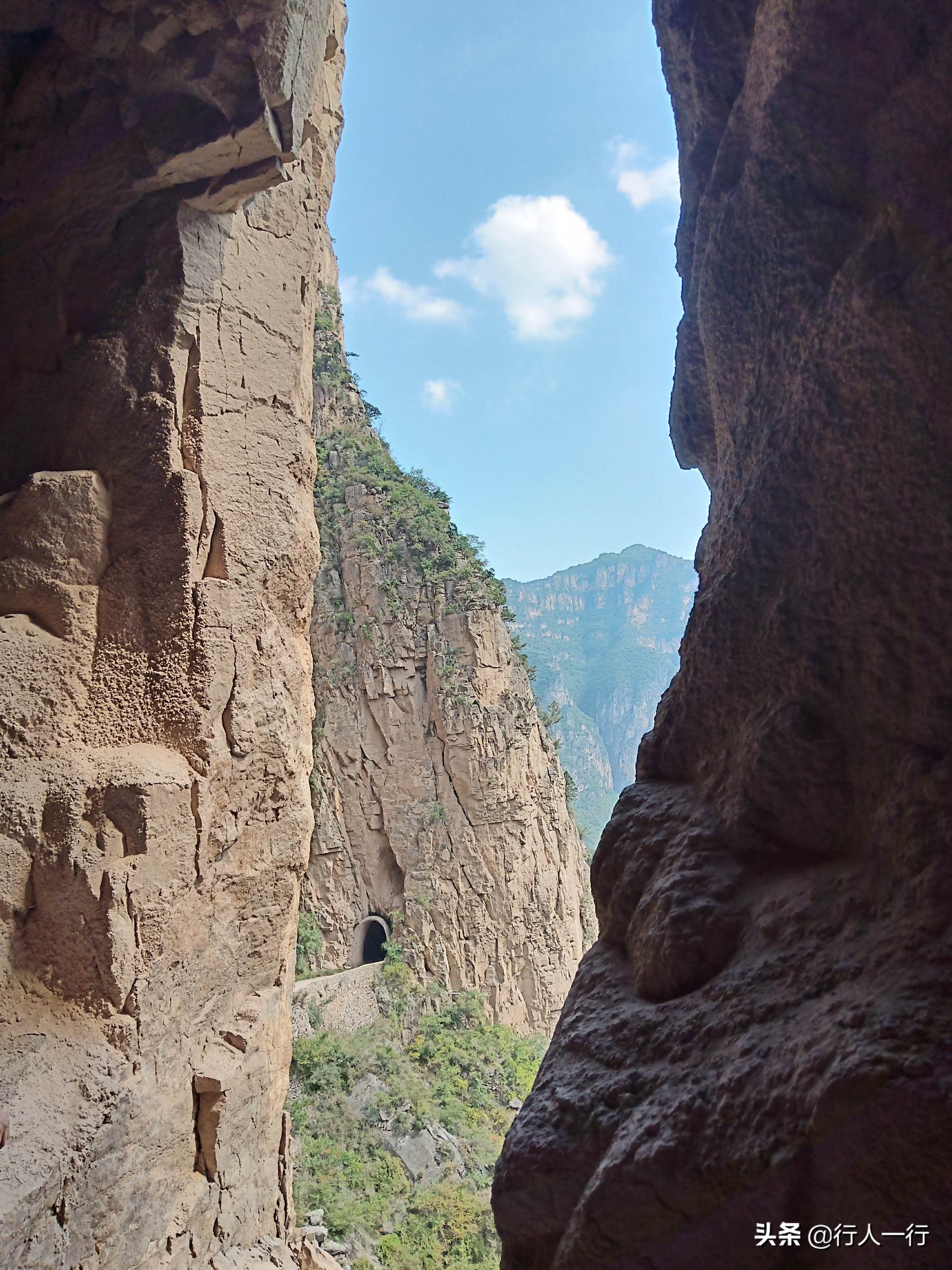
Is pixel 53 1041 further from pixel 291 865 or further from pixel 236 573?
pixel 236 573

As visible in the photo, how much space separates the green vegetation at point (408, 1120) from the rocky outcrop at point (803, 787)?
10.9 meters

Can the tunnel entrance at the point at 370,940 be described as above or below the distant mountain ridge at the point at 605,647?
below

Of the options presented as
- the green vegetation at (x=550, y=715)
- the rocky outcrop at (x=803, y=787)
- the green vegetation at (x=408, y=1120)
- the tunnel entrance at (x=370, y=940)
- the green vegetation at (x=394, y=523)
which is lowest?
the green vegetation at (x=408, y=1120)

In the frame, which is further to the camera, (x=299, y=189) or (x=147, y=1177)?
(x=299, y=189)

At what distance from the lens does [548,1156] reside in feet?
6.80

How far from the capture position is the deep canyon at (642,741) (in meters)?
1.75

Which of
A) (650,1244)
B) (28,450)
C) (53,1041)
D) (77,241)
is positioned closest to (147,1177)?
(53,1041)

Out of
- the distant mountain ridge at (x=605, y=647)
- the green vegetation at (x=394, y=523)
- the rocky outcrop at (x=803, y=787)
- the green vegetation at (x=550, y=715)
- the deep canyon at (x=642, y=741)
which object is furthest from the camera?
the distant mountain ridge at (x=605, y=647)

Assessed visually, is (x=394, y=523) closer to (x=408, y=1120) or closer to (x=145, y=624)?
(x=408, y=1120)

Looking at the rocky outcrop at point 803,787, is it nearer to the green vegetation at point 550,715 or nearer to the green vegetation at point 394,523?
the green vegetation at point 394,523

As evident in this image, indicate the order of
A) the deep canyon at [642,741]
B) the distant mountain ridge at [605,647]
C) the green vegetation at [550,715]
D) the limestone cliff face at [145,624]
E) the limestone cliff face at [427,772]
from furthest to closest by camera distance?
the distant mountain ridge at [605,647]
the green vegetation at [550,715]
the limestone cliff face at [427,772]
the limestone cliff face at [145,624]
the deep canyon at [642,741]

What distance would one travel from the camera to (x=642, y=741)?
2789 millimetres

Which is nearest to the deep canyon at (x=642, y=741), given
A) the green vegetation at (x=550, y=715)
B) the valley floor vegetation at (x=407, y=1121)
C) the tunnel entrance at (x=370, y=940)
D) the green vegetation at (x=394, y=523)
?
the valley floor vegetation at (x=407, y=1121)

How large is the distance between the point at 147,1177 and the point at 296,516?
4276mm
